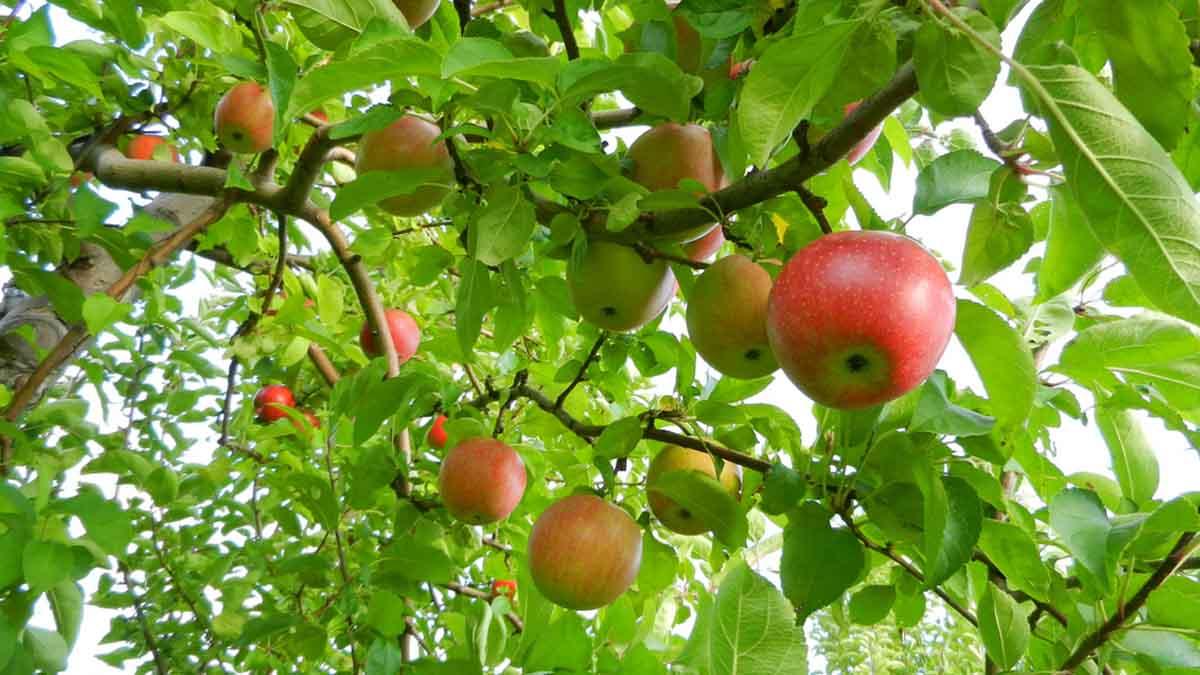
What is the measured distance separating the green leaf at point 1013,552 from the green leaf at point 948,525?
155 millimetres

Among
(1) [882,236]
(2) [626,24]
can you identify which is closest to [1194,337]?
(1) [882,236]

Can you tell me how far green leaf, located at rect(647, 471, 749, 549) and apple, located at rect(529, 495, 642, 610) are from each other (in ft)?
0.86

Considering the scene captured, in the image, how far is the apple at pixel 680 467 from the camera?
1.64 m

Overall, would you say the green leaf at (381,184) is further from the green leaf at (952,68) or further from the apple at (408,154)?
the green leaf at (952,68)

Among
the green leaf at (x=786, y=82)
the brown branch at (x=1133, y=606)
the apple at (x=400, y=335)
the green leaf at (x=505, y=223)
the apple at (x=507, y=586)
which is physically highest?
the apple at (x=400, y=335)

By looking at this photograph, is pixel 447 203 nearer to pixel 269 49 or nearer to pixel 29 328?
pixel 269 49

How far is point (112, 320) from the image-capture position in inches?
65.3

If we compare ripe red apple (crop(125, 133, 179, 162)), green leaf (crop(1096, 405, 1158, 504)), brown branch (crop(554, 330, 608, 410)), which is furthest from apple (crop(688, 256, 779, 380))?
ripe red apple (crop(125, 133, 179, 162))

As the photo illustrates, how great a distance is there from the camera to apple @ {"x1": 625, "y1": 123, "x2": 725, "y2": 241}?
1.40m

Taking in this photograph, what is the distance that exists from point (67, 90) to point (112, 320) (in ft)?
2.62

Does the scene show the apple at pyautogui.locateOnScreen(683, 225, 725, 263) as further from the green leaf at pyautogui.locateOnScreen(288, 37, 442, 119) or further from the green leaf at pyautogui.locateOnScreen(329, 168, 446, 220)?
the green leaf at pyautogui.locateOnScreen(288, 37, 442, 119)

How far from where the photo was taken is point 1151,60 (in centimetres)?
80

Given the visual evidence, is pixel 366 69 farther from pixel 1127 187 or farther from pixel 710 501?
pixel 710 501

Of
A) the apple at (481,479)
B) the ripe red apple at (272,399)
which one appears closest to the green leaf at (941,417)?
the apple at (481,479)
